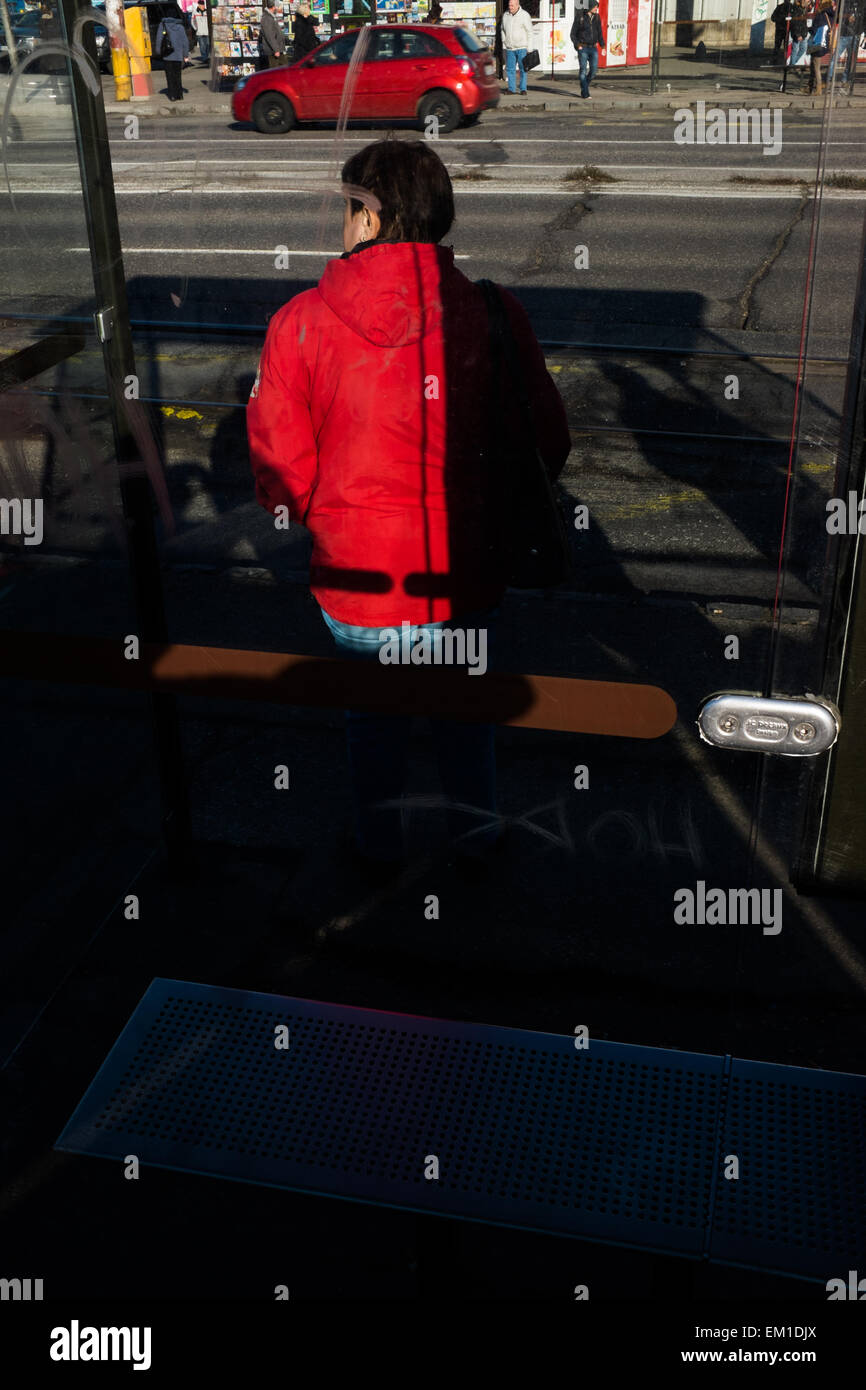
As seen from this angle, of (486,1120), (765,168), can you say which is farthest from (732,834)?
(765,168)

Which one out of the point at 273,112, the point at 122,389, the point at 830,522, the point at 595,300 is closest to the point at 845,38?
the point at 830,522

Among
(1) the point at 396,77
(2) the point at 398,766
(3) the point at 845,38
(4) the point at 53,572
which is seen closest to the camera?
Answer: (3) the point at 845,38

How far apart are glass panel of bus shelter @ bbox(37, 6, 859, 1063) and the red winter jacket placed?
0.82 metres

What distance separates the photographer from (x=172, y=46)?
6.25m

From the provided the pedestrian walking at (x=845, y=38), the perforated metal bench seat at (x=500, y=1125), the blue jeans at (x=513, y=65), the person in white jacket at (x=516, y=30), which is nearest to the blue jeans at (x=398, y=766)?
the perforated metal bench seat at (x=500, y=1125)

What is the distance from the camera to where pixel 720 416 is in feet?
21.1

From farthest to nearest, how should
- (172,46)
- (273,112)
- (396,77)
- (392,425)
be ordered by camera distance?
(273,112)
(172,46)
(396,77)
(392,425)

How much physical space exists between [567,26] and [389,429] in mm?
3068

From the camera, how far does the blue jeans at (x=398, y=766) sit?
9.58ft

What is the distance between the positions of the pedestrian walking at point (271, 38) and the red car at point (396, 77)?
274 mm

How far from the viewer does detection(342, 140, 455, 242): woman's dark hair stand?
2.46 meters

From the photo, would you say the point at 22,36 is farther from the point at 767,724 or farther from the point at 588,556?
the point at 588,556

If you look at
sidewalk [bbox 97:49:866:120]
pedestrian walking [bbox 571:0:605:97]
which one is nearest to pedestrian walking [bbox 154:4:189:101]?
sidewalk [bbox 97:49:866:120]
